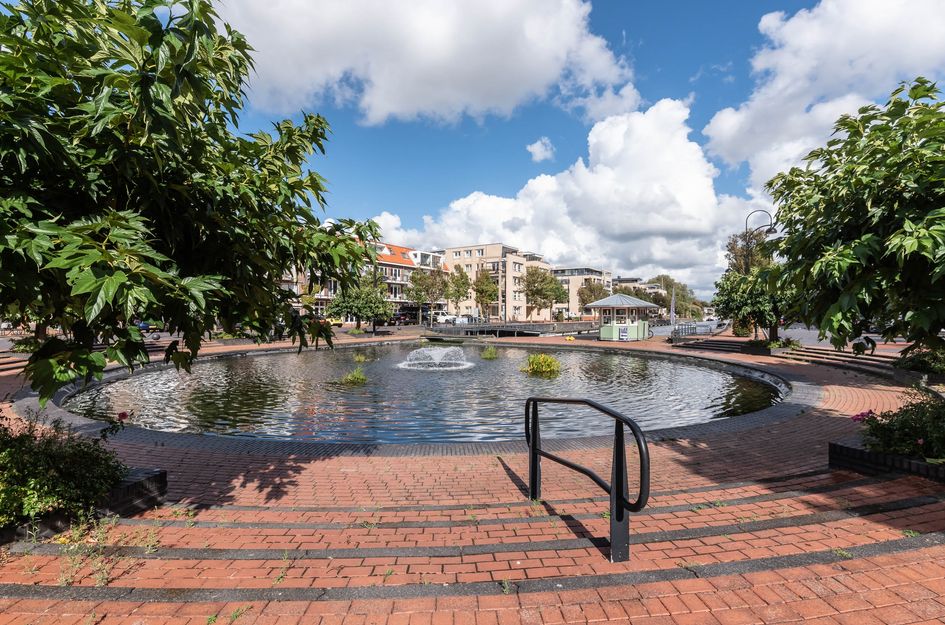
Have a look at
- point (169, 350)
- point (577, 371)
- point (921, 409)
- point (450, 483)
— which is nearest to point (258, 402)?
point (450, 483)

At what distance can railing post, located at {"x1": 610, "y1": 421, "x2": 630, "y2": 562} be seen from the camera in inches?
136

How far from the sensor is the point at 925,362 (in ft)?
40.9

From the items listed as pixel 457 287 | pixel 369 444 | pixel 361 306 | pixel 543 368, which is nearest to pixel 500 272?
pixel 457 287

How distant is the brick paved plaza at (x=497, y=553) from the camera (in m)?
2.86

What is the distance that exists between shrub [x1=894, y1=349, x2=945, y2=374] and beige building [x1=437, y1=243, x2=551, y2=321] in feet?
235

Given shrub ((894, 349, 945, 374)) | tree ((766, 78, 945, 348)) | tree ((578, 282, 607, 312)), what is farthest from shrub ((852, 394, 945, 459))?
tree ((578, 282, 607, 312))

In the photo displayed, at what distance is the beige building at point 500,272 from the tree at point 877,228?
79159 mm

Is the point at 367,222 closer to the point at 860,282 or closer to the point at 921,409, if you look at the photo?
the point at 860,282

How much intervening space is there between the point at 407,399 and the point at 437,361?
8.70 meters

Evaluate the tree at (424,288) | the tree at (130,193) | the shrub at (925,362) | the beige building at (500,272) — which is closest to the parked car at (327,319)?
the tree at (130,193)

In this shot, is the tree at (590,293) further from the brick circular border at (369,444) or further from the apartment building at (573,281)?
the brick circular border at (369,444)

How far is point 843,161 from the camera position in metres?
4.53

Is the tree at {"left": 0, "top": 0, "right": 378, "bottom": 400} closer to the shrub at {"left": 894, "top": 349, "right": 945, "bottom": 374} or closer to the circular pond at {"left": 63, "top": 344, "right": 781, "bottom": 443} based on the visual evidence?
the circular pond at {"left": 63, "top": 344, "right": 781, "bottom": 443}

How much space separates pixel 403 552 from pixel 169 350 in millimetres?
2499
